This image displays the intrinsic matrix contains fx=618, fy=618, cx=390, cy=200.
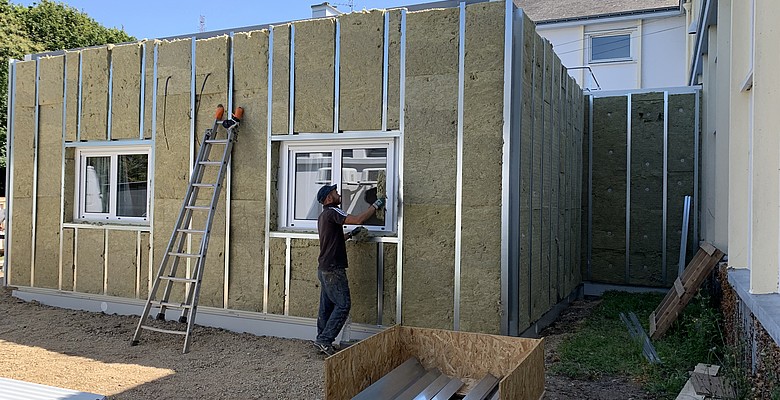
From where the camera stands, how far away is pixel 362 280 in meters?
6.40

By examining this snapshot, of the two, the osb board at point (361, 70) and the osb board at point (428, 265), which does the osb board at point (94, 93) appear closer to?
the osb board at point (361, 70)

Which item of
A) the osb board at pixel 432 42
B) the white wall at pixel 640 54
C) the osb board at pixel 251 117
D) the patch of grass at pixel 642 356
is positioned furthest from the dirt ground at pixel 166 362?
the white wall at pixel 640 54

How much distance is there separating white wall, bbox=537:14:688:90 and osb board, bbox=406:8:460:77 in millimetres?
12902

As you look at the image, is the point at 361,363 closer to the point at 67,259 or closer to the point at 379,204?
the point at 379,204

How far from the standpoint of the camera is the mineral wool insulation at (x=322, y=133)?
5941mm

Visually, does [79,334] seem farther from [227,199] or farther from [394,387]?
[394,387]

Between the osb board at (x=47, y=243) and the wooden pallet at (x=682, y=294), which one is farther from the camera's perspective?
the osb board at (x=47, y=243)

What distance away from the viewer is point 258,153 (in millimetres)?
6918

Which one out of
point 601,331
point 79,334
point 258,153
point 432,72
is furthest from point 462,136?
point 79,334

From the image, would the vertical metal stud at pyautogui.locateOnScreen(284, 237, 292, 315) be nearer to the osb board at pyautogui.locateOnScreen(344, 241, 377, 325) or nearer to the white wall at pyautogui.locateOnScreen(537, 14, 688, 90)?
the osb board at pyautogui.locateOnScreen(344, 241, 377, 325)

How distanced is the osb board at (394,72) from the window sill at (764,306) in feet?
11.0

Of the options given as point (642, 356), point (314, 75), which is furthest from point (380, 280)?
point (642, 356)

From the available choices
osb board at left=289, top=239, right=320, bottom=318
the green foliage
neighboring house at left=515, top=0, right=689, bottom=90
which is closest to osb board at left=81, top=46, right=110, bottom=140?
osb board at left=289, top=239, right=320, bottom=318

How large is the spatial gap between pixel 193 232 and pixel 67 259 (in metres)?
2.67
